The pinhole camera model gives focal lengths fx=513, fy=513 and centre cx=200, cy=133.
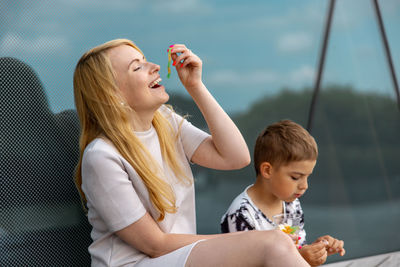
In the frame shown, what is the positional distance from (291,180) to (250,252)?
0.59m

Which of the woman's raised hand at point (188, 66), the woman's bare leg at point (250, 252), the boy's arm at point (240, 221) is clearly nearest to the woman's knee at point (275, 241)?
the woman's bare leg at point (250, 252)

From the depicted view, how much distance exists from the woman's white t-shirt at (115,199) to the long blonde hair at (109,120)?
0.03 metres

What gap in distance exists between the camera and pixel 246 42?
242 cm

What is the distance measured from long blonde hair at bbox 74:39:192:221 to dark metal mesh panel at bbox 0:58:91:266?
0.42 ft

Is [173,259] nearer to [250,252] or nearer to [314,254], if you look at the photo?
[250,252]

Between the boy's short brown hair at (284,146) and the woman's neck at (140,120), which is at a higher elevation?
the woman's neck at (140,120)

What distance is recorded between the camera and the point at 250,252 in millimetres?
1346

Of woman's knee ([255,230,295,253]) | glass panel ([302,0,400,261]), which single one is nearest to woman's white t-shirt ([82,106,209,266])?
woman's knee ([255,230,295,253])

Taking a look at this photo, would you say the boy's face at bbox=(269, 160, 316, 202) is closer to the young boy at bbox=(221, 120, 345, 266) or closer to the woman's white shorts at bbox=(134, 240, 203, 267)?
the young boy at bbox=(221, 120, 345, 266)

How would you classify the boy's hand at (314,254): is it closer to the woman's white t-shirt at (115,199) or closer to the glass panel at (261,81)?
the woman's white t-shirt at (115,199)

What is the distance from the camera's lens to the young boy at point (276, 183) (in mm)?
1855

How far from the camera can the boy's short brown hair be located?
1.89 m

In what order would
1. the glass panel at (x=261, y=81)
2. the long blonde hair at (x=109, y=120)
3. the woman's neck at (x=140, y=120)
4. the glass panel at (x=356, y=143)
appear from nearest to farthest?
the long blonde hair at (x=109, y=120)
the woman's neck at (x=140, y=120)
the glass panel at (x=261, y=81)
the glass panel at (x=356, y=143)

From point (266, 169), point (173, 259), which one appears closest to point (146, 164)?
point (173, 259)
